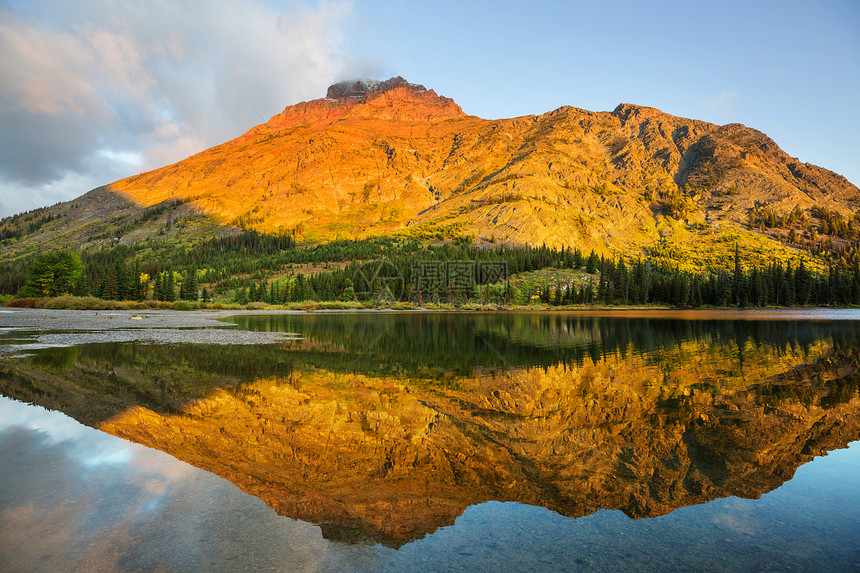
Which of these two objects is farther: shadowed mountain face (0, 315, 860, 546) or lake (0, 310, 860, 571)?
shadowed mountain face (0, 315, 860, 546)

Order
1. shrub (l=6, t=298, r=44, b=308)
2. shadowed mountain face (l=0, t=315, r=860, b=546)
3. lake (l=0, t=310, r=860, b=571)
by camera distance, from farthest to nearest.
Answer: shrub (l=6, t=298, r=44, b=308) < shadowed mountain face (l=0, t=315, r=860, b=546) < lake (l=0, t=310, r=860, b=571)

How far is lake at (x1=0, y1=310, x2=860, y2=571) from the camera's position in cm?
543

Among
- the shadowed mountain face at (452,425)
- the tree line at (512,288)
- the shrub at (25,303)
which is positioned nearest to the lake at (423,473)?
the shadowed mountain face at (452,425)

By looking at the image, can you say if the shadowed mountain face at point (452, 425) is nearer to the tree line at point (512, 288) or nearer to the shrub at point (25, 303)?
the shrub at point (25, 303)

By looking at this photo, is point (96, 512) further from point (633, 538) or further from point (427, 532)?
point (633, 538)

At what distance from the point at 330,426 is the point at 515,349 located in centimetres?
1996

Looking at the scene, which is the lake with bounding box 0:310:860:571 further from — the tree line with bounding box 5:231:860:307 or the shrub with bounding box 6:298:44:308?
the tree line with bounding box 5:231:860:307

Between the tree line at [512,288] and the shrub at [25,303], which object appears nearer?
the shrub at [25,303]

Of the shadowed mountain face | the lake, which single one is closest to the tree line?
the shadowed mountain face

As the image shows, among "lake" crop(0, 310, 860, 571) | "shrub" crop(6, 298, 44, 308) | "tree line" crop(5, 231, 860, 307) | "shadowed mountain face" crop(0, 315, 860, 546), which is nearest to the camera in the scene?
"lake" crop(0, 310, 860, 571)

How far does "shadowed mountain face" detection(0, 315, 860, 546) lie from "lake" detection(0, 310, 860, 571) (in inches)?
2.3

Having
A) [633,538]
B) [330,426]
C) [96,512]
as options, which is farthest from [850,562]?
[96,512]

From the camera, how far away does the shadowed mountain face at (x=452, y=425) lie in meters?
7.19

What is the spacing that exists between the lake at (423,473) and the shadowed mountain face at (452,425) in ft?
0.19
